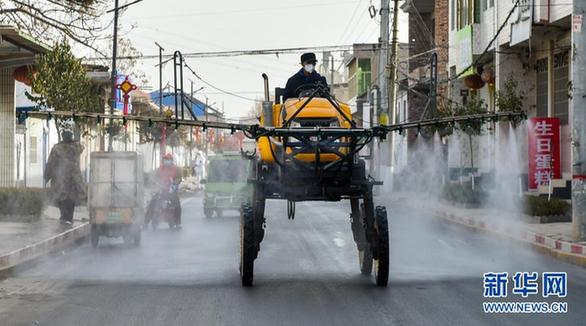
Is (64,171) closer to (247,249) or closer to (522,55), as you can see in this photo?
(247,249)

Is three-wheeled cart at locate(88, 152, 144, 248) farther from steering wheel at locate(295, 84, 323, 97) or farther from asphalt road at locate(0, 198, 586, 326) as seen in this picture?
steering wheel at locate(295, 84, 323, 97)

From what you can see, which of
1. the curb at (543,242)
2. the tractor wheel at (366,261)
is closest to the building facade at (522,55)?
the curb at (543,242)

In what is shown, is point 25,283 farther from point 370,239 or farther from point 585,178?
point 585,178

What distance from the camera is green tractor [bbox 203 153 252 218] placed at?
101 ft

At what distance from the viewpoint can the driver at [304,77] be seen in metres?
13.9

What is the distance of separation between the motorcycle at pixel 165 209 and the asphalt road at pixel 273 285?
2.40 m

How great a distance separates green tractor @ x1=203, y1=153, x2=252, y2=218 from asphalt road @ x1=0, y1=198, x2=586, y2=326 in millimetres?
8378

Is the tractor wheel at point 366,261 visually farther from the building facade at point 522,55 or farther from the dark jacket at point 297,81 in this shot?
the building facade at point 522,55

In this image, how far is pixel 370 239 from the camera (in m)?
13.0

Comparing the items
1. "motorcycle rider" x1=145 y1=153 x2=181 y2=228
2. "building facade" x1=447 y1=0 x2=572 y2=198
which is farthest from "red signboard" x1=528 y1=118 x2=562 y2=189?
"motorcycle rider" x1=145 y1=153 x2=181 y2=228

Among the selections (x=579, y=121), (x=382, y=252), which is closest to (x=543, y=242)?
(x=579, y=121)

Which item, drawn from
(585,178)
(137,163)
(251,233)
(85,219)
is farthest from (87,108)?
(251,233)

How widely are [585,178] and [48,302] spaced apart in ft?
34.9

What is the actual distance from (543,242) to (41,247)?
9.29 m
